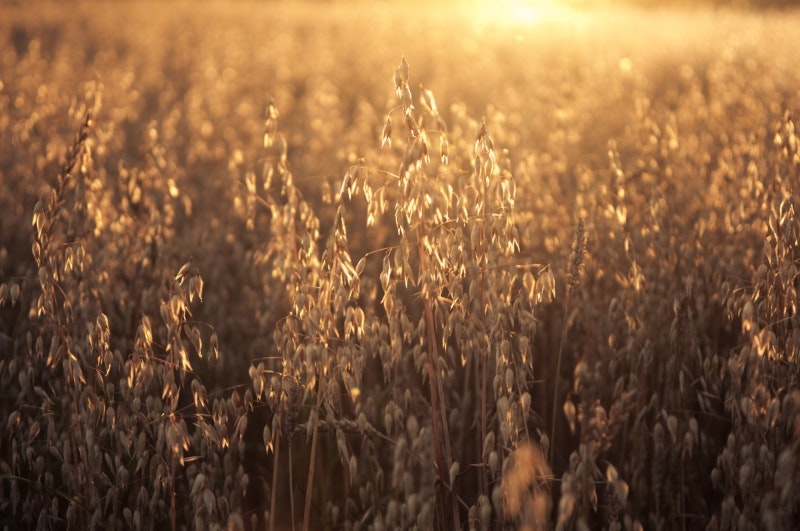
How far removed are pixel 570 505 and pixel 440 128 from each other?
1090mm

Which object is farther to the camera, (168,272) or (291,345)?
(168,272)

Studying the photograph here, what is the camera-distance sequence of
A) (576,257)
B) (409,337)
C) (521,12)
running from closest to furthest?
(409,337) < (576,257) < (521,12)

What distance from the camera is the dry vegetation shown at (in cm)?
224

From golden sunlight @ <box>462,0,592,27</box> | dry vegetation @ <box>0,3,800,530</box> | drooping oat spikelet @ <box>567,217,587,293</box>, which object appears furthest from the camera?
golden sunlight @ <box>462,0,592,27</box>

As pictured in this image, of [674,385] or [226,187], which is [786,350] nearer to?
[674,385]

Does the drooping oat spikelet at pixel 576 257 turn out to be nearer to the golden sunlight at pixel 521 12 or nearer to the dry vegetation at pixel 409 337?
the dry vegetation at pixel 409 337

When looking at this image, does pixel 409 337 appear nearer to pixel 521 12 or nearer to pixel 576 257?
pixel 576 257

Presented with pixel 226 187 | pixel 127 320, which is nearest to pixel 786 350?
pixel 127 320

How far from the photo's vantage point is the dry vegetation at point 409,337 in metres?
2.24

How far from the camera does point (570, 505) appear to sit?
1874mm

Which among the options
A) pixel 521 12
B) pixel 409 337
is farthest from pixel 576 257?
pixel 521 12

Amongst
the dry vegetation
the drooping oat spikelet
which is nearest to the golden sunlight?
the dry vegetation

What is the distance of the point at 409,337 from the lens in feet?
7.93

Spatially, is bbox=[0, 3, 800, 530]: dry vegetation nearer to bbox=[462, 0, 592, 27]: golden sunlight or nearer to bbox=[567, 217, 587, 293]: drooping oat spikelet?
bbox=[567, 217, 587, 293]: drooping oat spikelet
